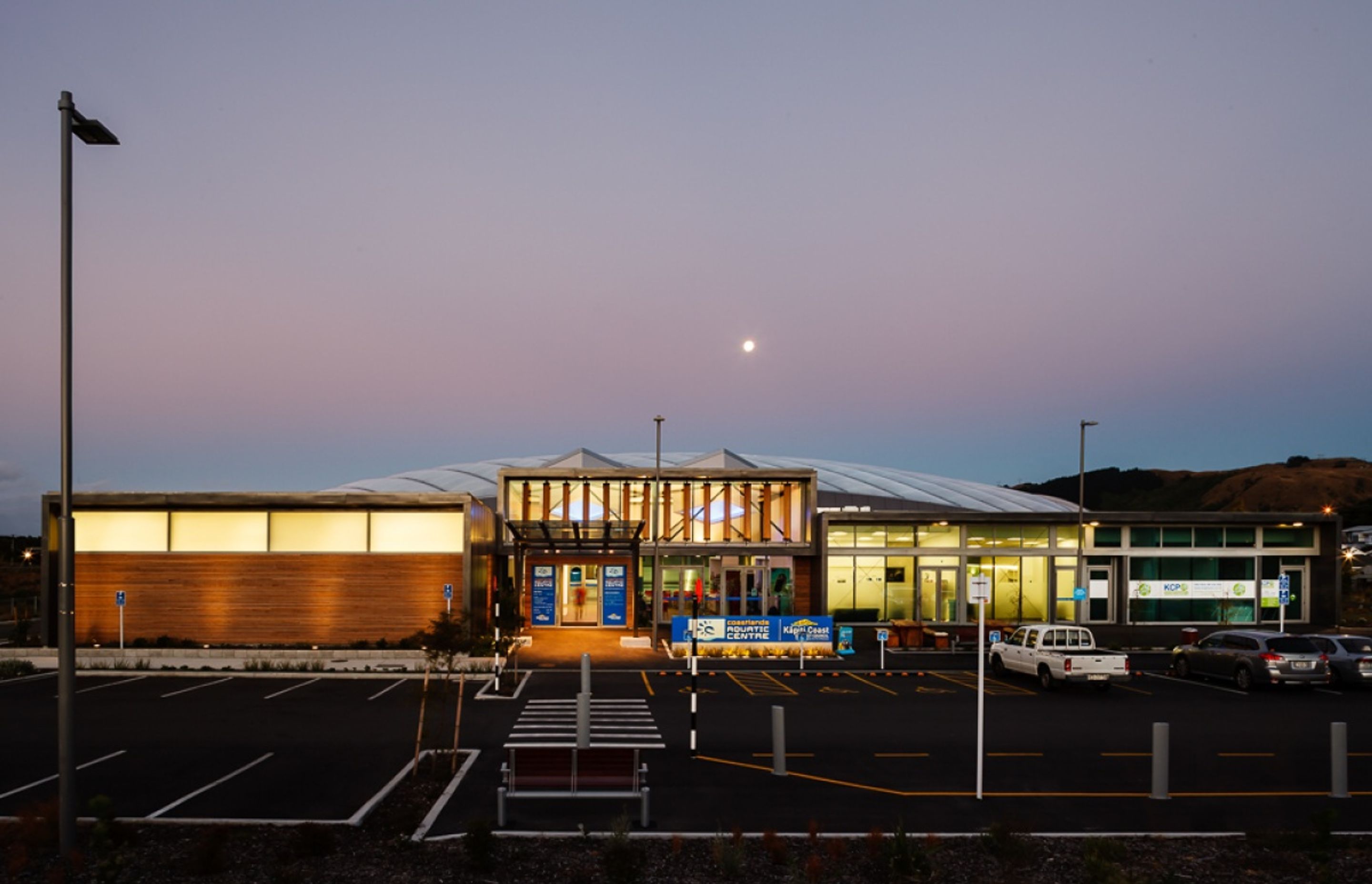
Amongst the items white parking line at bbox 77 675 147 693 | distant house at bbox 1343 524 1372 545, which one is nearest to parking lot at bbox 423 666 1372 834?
white parking line at bbox 77 675 147 693

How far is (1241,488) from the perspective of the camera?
176m

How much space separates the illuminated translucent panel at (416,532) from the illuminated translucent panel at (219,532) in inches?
167

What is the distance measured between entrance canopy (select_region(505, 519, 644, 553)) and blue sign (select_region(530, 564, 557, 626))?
127 cm

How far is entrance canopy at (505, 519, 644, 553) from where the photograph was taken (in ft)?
112

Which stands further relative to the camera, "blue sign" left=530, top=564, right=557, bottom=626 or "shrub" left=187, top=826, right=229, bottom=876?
"blue sign" left=530, top=564, right=557, bottom=626

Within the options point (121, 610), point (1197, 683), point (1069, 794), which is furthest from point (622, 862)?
point (121, 610)

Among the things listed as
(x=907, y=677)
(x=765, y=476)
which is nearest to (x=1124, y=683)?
(x=907, y=677)

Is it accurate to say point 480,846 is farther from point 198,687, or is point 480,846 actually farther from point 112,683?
point 112,683

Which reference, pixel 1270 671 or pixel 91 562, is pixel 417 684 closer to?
pixel 91 562

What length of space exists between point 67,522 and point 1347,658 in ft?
103

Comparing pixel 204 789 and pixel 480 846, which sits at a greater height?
pixel 480 846

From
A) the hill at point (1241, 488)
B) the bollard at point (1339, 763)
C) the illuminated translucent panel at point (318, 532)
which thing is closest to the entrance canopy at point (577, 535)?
the illuminated translucent panel at point (318, 532)

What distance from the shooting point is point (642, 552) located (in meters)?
38.7

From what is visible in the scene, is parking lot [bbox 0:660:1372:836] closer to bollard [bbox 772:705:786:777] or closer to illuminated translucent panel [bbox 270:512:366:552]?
bollard [bbox 772:705:786:777]
